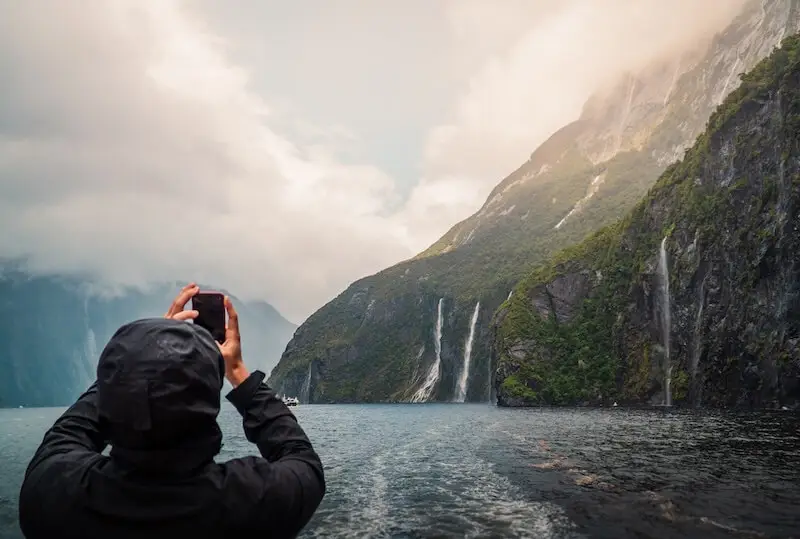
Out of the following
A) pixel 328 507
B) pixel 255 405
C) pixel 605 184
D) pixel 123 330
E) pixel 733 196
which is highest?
pixel 605 184

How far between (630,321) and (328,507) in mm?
79961

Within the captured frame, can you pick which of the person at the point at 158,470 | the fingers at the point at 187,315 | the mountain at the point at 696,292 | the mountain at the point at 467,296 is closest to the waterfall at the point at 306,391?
the mountain at the point at 467,296

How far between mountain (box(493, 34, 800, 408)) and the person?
2270 inches

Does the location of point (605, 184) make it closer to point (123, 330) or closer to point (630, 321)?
point (630, 321)

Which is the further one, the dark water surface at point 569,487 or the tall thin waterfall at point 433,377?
the tall thin waterfall at point 433,377

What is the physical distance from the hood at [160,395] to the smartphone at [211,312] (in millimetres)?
491

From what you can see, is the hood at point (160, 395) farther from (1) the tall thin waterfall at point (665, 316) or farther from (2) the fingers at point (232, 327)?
(1) the tall thin waterfall at point (665, 316)

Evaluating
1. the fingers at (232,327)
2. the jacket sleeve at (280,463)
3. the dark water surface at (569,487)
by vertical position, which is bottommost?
the dark water surface at (569,487)

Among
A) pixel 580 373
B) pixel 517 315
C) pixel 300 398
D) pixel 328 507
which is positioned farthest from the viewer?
pixel 300 398

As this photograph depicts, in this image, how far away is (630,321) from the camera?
282 feet

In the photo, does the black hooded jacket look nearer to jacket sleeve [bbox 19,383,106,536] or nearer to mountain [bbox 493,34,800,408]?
jacket sleeve [bbox 19,383,106,536]

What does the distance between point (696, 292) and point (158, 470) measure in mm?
74974

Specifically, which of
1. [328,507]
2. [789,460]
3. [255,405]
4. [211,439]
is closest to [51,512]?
[211,439]

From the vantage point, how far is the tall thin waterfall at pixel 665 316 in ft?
230
